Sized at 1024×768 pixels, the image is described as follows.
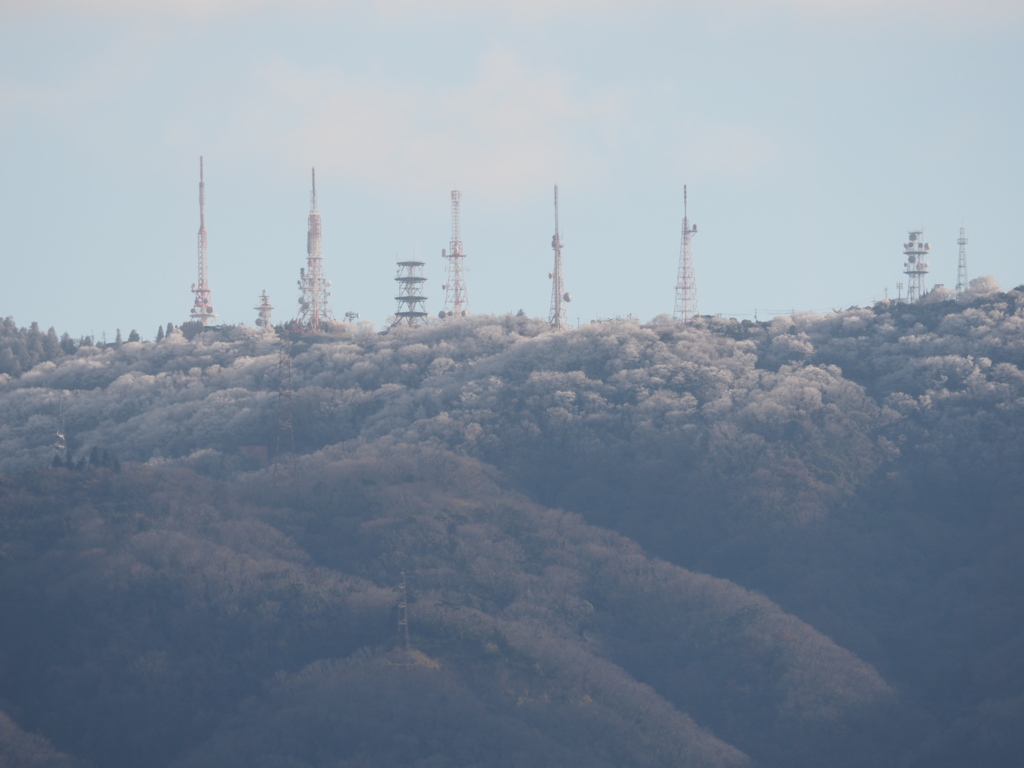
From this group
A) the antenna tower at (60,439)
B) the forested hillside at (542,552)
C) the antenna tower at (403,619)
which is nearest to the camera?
the forested hillside at (542,552)

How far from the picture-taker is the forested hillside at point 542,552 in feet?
245

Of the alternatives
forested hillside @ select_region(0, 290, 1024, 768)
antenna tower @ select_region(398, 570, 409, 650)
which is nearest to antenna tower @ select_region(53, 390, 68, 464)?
forested hillside @ select_region(0, 290, 1024, 768)

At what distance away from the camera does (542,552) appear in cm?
9419

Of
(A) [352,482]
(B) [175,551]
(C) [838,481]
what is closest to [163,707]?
(B) [175,551]

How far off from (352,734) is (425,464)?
35.3m

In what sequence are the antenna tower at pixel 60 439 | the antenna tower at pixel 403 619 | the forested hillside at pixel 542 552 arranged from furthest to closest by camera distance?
1. the antenna tower at pixel 60 439
2. the antenna tower at pixel 403 619
3. the forested hillside at pixel 542 552

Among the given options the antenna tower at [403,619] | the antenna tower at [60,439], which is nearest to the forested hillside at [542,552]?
the antenna tower at [403,619]

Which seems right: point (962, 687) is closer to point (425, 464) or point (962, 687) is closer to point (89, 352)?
point (425, 464)

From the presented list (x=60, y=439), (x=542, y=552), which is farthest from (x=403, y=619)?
(x=60, y=439)

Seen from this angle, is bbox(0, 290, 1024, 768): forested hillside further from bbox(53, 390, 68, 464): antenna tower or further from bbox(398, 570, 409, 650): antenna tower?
bbox(53, 390, 68, 464): antenna tower

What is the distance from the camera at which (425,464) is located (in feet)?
341

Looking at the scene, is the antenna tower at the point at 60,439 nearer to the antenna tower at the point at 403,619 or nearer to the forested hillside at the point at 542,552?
the forested hillside at the point at 542,552

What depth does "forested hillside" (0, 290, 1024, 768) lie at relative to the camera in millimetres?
74562

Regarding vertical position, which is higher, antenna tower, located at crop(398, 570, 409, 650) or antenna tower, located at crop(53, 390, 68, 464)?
antenna tower, located at crop(53, 390, 68, 464)
